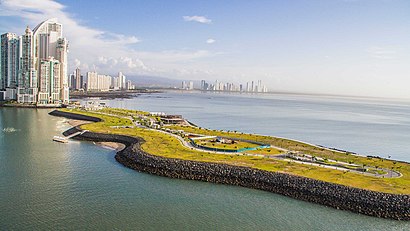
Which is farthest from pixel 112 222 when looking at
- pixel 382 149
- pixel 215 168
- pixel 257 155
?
pixel 382 149

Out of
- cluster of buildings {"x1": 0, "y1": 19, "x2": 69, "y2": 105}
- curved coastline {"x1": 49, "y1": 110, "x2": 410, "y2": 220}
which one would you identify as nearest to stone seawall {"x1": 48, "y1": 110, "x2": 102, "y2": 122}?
cluster of buildings {"x1": 0, "y1": 19, "x2": 69, "y2": 105}

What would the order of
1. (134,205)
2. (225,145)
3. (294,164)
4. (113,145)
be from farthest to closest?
(113,145) < (225,145) < (294,164) < (134,205)

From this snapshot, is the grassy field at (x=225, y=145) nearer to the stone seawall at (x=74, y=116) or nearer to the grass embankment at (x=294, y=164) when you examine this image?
the grass embankment at (x=294, y=164)

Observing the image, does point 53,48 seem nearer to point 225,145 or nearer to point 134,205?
point 225,145

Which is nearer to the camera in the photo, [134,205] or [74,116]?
[134,205]

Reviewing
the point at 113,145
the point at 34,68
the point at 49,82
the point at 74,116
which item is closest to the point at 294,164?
the point at 113,145

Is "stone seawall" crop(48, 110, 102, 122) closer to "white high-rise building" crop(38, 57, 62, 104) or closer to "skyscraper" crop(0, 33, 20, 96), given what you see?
"white high-rise building" crop(38, 57, 62, 104)

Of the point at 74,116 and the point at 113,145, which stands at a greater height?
the point at 74,116

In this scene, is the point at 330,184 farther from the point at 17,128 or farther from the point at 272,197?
the point at 17,128
